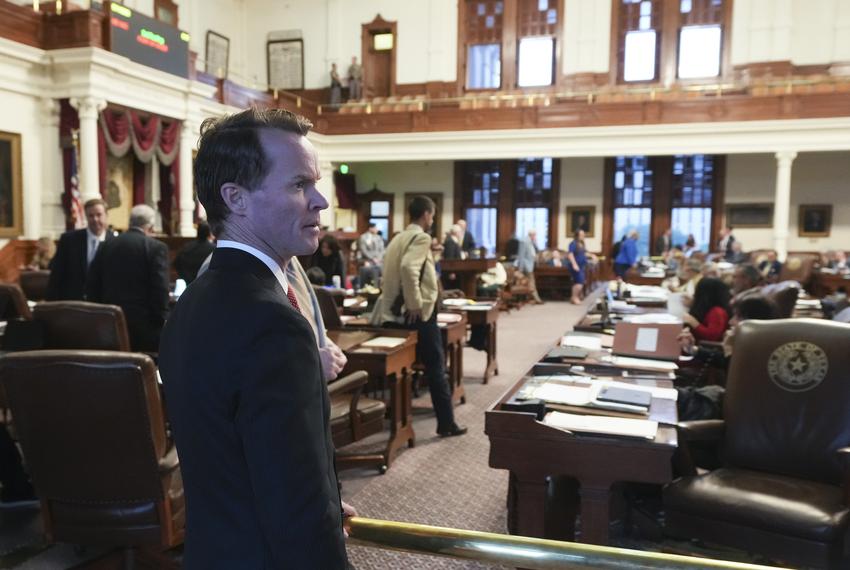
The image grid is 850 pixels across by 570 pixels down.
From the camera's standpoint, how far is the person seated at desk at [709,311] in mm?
4246

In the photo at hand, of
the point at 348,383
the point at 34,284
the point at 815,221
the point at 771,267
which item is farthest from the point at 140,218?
the point at 815,221

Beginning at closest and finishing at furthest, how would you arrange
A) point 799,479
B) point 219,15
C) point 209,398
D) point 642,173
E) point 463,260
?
point 209,398 < point 799,479 < point 463,260 < point 642,173 < point 219,15

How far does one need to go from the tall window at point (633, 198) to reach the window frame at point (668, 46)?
2.14 metres

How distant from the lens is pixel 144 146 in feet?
33.3

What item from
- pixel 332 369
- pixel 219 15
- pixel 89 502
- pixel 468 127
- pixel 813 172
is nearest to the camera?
pixel 332 369

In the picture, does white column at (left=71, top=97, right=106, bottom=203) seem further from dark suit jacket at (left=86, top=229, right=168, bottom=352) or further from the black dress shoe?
the black dress shoe

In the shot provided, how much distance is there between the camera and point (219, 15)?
58.8 ft

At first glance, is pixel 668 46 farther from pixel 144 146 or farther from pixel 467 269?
pixel 144 146

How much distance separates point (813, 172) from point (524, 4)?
8362 millimetres

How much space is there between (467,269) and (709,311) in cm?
511

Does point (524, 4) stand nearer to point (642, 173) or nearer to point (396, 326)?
point (642, 173)

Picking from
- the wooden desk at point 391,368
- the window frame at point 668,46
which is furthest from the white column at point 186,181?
the window frame at point 668,46

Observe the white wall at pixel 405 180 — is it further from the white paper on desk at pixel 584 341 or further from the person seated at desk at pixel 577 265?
the white paper on desk at pixel 584 341

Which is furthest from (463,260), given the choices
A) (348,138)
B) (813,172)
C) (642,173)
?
(813,172)
